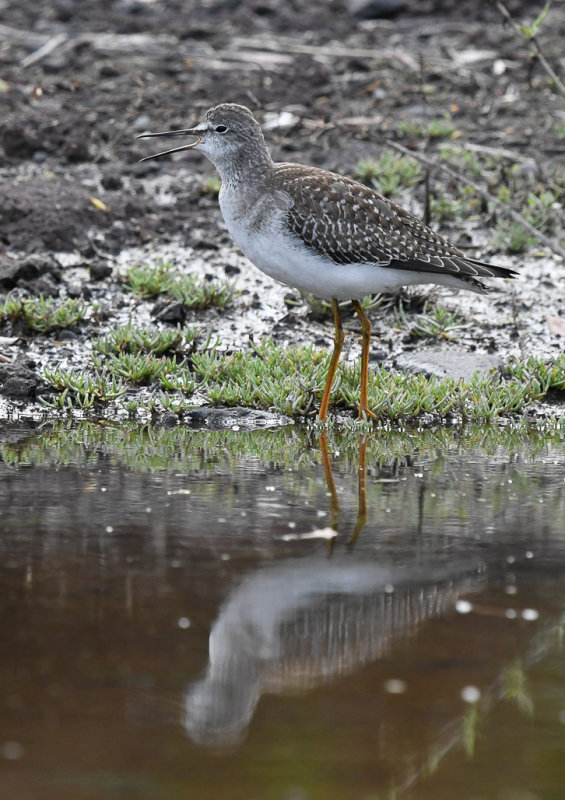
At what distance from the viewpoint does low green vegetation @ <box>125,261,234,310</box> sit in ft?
30.5

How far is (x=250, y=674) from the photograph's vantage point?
13.3ft

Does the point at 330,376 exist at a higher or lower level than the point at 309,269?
lower

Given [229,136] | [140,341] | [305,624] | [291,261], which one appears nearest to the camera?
[305,624]

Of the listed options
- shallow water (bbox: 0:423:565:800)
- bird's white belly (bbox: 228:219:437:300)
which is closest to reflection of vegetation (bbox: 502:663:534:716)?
A: shallow water (bbox: 0:423:565:800)

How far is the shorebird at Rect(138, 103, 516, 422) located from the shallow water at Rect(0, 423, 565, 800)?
1258 millimetres

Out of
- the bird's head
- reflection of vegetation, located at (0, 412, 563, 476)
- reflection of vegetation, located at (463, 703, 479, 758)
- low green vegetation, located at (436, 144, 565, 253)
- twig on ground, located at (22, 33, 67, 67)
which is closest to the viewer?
reflection of vegetation, located at (463, 703, 479, 758)

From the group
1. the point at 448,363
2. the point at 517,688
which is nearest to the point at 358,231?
the point at 448,363

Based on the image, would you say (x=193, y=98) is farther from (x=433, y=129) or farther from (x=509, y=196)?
(x=509, y=196)

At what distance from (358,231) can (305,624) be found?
380cm

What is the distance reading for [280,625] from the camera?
4434 mm

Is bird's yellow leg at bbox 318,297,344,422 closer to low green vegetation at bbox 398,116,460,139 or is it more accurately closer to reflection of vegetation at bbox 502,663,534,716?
reflection of vegetation at bbox 502,663,534,716

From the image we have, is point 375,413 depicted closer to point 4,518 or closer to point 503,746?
point 4,518

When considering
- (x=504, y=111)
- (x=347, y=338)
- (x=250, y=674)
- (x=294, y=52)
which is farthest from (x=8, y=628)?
(x=294, y=52)

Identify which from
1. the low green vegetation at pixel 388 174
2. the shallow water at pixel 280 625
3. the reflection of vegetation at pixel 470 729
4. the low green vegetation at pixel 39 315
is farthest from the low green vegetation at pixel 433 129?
the reflection of vegetation at pixel 470 729
